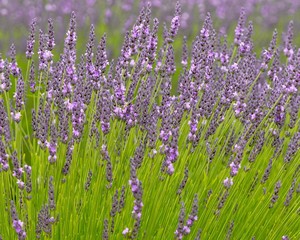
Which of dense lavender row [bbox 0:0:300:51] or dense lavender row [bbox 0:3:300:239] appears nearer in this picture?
dense lavender row [bbox 0:3:300:239]

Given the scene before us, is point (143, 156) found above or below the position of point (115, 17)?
below

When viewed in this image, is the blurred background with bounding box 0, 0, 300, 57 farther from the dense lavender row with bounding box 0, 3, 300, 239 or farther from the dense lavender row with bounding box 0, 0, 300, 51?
the dense lavender row with bounding box 0, 3, 300, 239

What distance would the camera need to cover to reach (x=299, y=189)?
301 cm

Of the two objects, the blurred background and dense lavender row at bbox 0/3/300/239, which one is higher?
the blurred background

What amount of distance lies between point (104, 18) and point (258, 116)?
22.1ft

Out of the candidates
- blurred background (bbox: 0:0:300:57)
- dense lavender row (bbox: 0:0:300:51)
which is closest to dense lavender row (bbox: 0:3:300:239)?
blurred background (bbox: 0:0:300:57)

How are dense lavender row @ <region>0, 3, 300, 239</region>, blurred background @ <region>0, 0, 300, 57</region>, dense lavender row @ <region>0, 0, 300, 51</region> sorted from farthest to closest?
dense lavender row @ <region>0, 0, 300, 51</region> → blurred background @ <region>0, 0, 300, 57</region> → dense lavender row @ <region>0, 3, 300, 239</region>

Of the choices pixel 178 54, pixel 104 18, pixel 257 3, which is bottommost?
pixel 178 54

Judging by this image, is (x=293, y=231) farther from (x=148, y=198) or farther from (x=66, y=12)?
(x=66, y=12)

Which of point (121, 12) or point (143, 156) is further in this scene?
point (121, 12)

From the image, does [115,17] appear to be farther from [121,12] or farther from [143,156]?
[143,156]

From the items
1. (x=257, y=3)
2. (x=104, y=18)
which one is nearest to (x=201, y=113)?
(x=104, y=18)

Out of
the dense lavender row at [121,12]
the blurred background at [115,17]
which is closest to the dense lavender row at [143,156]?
the blurred background at [115,17]

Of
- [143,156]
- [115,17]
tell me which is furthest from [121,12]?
A: [143,156]
